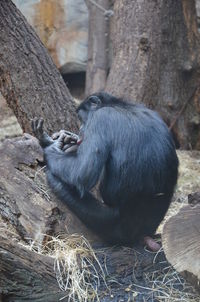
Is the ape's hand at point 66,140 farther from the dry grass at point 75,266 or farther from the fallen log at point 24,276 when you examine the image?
the fallen log at point 24,276

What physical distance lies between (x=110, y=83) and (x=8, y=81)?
174cm

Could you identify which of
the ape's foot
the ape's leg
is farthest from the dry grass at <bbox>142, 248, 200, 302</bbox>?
the ape's leg

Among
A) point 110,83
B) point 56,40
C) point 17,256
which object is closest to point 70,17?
point 56,40

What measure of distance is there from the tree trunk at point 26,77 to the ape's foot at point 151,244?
1.32 meters

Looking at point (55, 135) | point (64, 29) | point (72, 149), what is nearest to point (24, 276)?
point (72, 149)

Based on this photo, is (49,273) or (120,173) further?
(120,173)

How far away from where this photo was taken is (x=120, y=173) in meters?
3.69

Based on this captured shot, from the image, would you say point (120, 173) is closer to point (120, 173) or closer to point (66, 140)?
point (120, 173)

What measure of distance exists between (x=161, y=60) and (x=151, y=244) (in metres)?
4.33

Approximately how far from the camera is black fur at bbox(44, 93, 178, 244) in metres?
3.68

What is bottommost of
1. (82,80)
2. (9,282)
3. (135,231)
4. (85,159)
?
(82,80)

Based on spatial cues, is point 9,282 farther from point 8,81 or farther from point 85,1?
point 85,1

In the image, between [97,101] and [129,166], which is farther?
[97,101]

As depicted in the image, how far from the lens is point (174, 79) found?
778cm
